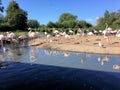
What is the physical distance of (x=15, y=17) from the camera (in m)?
76.6

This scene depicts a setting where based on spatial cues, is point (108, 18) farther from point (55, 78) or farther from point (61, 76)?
point (55, 78)

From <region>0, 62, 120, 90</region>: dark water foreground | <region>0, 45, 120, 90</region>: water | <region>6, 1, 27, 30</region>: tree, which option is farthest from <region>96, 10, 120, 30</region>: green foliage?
<region>0, 62, 120, 90</region>: dark water foreground

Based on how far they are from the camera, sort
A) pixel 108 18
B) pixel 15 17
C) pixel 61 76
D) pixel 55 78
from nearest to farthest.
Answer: pixel 55 78, pixel 61 76, pixel 15 17, pixel 108 18

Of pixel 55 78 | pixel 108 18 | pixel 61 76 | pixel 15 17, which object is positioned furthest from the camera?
pixel 108 18

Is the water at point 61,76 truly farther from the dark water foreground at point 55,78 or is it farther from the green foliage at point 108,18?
the green foliage at point 108,18

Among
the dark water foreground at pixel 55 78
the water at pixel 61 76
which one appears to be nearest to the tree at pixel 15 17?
the water at pixel 61 76

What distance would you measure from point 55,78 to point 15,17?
66.6 m

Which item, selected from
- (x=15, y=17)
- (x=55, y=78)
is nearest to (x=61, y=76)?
(x=55, y=78)

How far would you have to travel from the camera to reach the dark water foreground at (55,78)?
34.8ft

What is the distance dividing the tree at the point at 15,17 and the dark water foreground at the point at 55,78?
62965mm

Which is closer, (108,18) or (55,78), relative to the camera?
(55,78)

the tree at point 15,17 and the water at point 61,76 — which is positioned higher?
the tree at point 15,17

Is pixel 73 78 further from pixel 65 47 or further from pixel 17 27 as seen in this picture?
pixel 17 27

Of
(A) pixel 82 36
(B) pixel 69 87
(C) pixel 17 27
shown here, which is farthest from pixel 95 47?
(C) pixel 17 27
